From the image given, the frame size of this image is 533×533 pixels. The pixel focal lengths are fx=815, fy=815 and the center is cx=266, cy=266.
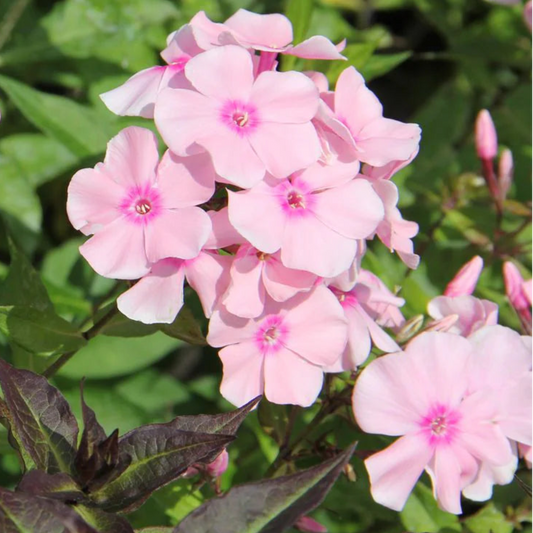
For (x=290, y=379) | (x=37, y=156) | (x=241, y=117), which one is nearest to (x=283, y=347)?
(x=290, y=379)

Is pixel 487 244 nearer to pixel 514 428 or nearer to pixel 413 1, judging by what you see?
pixel 514 428

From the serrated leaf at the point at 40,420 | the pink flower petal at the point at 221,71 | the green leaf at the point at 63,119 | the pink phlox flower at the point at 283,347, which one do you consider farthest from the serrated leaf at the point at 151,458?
the green leaf at the point at 63,119

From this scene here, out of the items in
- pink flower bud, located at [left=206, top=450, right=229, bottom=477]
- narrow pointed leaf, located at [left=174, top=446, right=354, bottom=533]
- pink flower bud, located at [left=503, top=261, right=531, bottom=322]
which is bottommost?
pink flower bud, located at [left=206, top=450, right=229, bottom=477]

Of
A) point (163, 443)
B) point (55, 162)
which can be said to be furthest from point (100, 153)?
point (163, 443)

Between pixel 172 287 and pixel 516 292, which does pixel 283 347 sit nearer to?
pixel 172 287

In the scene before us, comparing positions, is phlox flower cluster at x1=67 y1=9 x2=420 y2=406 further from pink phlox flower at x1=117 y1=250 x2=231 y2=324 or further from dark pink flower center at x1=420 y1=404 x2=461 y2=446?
dark pink flower center at x1=420 y1=404 x2=461 y2=446

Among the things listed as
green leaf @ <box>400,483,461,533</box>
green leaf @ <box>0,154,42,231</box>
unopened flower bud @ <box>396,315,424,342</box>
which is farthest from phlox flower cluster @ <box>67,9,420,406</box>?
green leaf @ <box>0,154,42,231</box>
